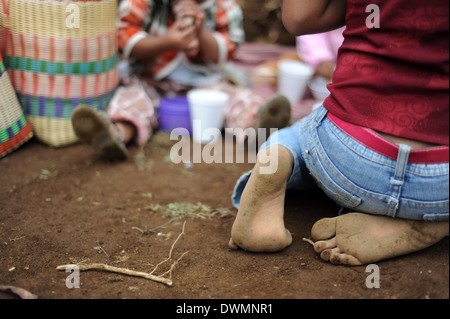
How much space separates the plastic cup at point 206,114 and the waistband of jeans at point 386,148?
1190mm

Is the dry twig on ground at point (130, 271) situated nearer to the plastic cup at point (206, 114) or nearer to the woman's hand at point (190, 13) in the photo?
the plastic cup at point (206, 114)

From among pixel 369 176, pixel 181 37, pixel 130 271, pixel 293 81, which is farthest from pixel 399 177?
pixel 293 81

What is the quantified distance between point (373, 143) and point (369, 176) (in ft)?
0.29

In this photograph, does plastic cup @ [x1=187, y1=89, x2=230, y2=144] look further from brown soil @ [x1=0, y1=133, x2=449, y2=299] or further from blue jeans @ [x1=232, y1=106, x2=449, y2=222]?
blue jeans @ [x1=232, y1=106, x2=449, y2=222]

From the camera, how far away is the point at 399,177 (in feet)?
4.02

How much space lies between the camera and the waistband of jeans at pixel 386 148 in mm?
1196

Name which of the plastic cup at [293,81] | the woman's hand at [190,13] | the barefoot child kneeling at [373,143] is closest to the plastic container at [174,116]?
the woman's hand at [190,13]

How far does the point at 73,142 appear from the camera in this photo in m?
2.30

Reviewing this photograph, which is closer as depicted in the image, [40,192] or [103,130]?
[40,192]

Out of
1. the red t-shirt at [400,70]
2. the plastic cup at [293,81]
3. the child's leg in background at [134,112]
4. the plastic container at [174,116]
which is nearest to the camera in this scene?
the red t-shirt at [400,70]

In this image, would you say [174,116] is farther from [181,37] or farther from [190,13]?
[190,13]

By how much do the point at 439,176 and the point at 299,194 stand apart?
63 cm
